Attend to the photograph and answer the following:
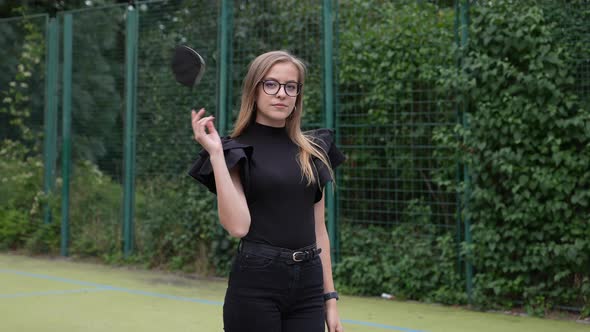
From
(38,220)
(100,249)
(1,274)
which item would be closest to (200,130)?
(1,274)

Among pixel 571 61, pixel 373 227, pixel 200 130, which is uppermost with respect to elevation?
pixel 571 61

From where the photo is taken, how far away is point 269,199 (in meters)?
3.01

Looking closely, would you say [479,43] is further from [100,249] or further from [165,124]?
[100,249]

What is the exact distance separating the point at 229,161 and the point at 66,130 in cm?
918

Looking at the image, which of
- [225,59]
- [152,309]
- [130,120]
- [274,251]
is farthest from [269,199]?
[130,120]

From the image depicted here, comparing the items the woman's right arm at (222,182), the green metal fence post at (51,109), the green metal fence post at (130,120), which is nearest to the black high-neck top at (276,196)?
the woman's right arm at (222,182)

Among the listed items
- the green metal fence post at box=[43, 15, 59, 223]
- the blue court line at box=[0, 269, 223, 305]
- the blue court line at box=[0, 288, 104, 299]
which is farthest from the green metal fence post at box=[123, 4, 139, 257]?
the blue court line at box=[0, 288, 104, 299]

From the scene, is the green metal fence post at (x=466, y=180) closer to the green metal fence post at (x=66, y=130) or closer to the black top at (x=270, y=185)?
the black top at (x=270, y=185)

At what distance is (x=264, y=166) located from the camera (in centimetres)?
302

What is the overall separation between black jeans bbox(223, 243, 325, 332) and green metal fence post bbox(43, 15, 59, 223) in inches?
370

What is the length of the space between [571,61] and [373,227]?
8.59 ft

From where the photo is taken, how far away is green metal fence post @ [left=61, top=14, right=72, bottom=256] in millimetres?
11469

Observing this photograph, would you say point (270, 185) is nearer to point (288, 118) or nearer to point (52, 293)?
point (288, 118)

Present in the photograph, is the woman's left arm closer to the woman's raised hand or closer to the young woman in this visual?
the young woman
